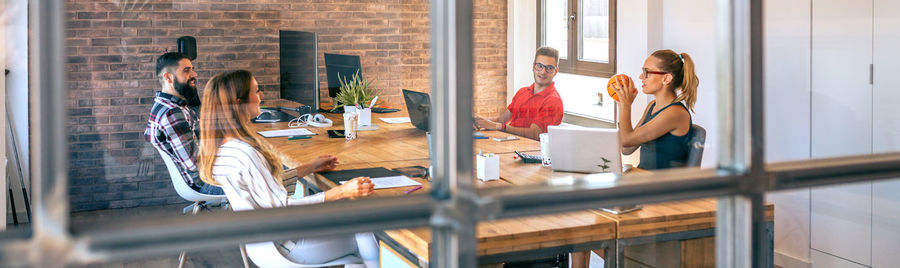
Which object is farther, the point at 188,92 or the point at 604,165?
the point at 188,92

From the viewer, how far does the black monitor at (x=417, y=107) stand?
3.28m

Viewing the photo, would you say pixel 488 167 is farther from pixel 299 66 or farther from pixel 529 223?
pixel 299 66

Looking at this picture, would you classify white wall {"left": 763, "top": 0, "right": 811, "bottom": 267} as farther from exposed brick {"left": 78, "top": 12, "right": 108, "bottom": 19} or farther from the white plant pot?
exposed brick {"left": 78, "top": 12, "right": 108, "bottom": 19}

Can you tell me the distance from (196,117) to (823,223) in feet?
8.17

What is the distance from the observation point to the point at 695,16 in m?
4.07

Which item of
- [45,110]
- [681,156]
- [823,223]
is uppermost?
[45,110]

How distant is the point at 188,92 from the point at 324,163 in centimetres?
59

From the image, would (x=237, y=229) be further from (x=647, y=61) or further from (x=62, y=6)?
(x=647, y=61)

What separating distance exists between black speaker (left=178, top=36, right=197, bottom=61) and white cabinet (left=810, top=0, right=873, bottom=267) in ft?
7.71

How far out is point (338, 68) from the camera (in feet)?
11.0

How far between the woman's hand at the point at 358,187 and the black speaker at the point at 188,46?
792 millimetres

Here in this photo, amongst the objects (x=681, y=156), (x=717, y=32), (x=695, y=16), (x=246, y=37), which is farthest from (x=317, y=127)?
(x=717, y=32)

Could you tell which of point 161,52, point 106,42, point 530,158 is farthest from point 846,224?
point 106,42

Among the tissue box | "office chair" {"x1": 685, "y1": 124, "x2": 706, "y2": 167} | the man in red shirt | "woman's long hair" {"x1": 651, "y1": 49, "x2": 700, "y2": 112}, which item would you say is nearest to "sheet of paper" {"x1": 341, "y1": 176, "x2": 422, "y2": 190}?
the tissue box
